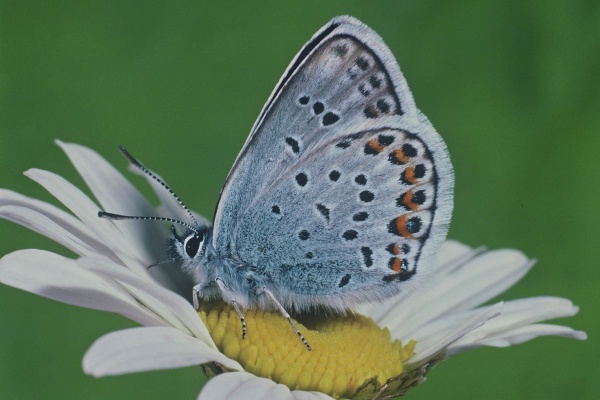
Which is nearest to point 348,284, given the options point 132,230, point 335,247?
point 335,247

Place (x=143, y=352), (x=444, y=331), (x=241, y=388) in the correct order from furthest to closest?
(x=444, y=331), (x=241, y=388), (x=143, y=352)

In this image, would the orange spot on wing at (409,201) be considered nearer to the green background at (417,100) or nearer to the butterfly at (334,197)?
the butterfly at (334,197)

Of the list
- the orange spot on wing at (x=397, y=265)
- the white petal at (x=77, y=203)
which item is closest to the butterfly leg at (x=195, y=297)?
the white petal at (x=77, y=203)

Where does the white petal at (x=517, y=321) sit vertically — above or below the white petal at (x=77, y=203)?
below

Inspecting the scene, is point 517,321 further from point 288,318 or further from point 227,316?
point 227,316

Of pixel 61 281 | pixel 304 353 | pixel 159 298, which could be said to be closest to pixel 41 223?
pixel 61 281

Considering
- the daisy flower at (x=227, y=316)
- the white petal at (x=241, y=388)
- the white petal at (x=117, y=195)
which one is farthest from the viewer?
the white petal at (x=117, y=195)

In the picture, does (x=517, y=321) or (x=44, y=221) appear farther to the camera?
(x=517, y=321)
